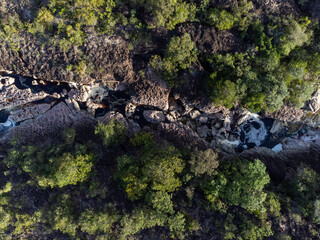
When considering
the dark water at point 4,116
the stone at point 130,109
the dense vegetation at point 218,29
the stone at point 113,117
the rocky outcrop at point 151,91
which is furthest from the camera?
the dark water at point 4,116

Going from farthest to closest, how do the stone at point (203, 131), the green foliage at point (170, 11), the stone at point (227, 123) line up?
1. the stone at point (203, 131)
2. the stone at point (227, 123)
3. the green foliage at point (170, 11)

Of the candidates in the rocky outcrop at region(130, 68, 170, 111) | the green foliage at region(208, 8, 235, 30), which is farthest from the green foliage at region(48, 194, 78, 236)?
the green foliage at region(208, 8, 235, 30)

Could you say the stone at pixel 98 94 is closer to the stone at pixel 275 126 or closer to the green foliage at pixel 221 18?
the green foliage at pixel 221 18

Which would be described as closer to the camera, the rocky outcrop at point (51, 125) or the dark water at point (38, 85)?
the rocky outcrop at point (51, 125)

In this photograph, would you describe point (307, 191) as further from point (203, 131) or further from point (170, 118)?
point (170, 118)

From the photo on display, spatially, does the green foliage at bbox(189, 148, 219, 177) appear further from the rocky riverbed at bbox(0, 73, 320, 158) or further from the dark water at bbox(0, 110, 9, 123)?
the dark water at bbox(0, 110, 9, 123)

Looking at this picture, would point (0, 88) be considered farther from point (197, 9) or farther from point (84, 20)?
point (197, 9)

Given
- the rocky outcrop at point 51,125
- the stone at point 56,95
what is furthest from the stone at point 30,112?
the stone at point 56,95

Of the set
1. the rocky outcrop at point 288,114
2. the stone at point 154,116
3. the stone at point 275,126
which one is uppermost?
the rocky outcrop at point 288,114
